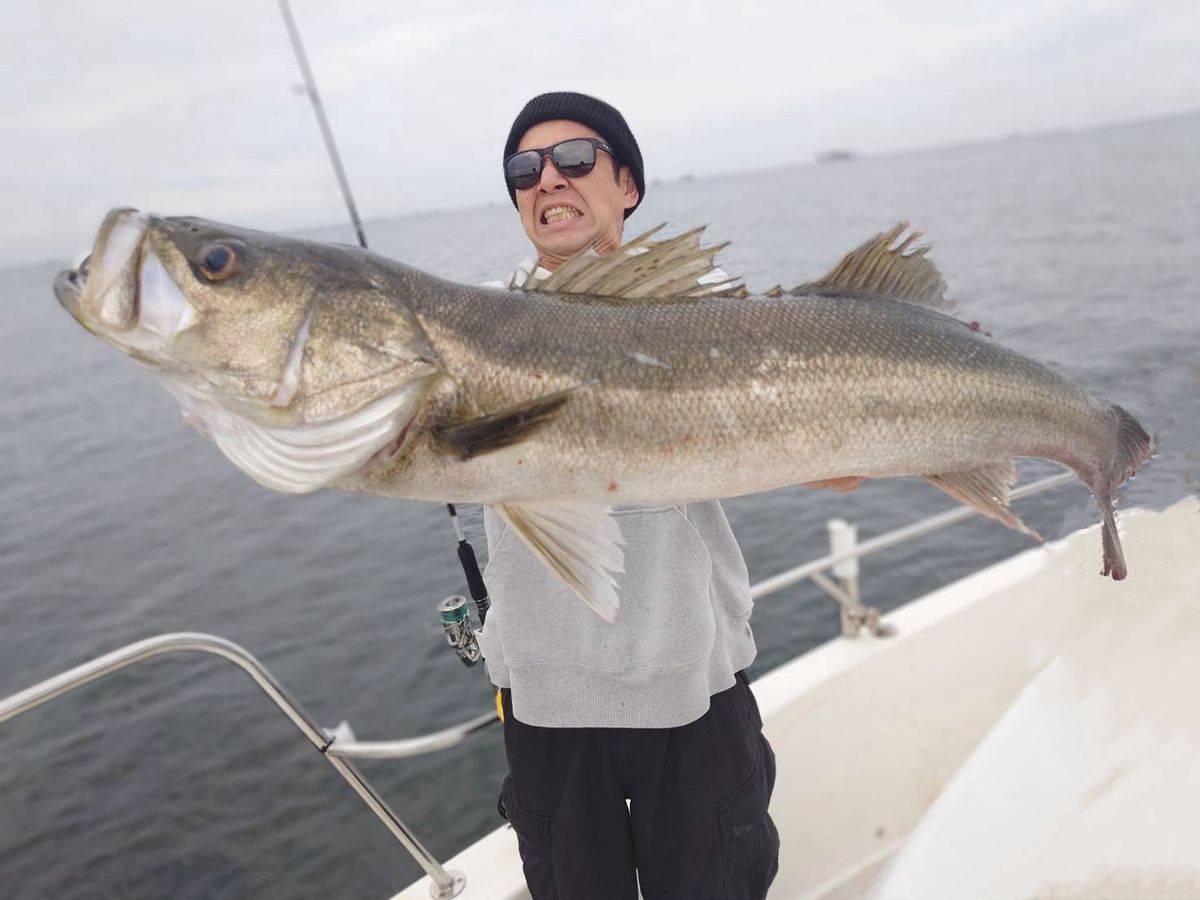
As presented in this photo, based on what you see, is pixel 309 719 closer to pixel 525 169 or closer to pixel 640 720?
pixel 640 720

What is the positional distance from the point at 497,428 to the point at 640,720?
1.18 meters

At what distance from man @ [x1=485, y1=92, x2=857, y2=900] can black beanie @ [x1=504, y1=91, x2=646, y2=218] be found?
748 millimetres

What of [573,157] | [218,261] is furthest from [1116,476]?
[218,261]

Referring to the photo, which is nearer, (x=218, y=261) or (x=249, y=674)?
(x=218, y=261)

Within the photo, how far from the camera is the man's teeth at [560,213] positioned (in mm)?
2975

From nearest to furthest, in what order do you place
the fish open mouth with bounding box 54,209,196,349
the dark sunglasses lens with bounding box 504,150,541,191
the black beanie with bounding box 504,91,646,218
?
1. the fish open mouth with bounding box 54,209,196,349
2. the dark sunglasses lens with bounding box 504,150,541,191
3. the black beanie with bounding box 504,91,646,218

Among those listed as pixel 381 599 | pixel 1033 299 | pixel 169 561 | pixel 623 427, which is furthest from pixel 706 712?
pixel 1033 299

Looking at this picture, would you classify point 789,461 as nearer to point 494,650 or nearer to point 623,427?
point 623,427

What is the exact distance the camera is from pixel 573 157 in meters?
2.99

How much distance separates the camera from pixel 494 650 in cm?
280

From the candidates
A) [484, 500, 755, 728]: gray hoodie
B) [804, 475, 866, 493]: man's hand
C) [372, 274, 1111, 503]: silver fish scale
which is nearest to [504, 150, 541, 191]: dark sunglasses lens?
[372, 274, 1111, 503]: silver fish scale

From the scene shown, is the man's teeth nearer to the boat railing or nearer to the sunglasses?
the sunglasses

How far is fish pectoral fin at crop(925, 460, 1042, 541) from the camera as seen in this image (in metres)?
2.63

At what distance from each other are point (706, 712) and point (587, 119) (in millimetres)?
2382
